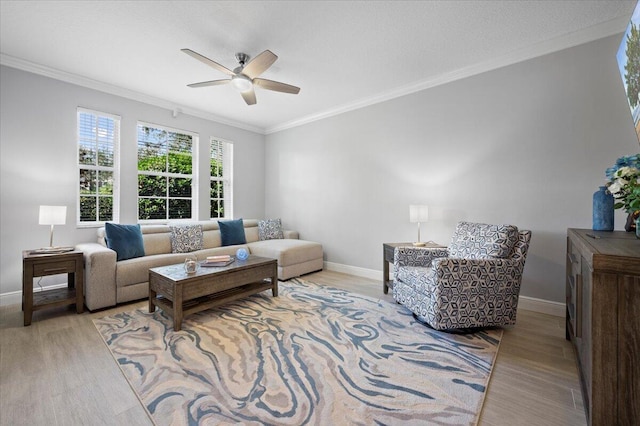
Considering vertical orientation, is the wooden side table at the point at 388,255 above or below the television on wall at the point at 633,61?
below

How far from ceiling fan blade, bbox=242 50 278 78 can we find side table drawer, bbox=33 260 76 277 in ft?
9.11

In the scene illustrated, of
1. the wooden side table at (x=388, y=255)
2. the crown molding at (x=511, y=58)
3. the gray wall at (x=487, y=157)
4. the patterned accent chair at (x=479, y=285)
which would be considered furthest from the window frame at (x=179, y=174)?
the patterned accent chair at (x=479, y=285)

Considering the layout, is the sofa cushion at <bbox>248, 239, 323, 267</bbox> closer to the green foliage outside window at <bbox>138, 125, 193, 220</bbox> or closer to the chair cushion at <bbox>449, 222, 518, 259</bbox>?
the green foliage outside window at <bbox>138, 125, 193, 220</bbox>

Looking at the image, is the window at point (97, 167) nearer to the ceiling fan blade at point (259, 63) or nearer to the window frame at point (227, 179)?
the window frame at point (227, 179)

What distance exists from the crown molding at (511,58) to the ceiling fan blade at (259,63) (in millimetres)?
2008

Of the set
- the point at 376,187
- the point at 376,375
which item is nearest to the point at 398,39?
the point at 376,187

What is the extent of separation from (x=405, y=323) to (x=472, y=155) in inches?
86.7

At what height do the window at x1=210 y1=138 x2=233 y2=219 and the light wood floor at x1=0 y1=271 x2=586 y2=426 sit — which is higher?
the window at x1=210 y1=138 x2=233 y2=219

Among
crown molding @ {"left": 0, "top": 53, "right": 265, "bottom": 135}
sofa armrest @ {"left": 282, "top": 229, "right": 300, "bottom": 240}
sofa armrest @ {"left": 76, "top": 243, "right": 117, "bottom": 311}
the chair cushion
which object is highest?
crown molding @ {"left": 0, "top": 53, "right": 265, "bottom": 135}

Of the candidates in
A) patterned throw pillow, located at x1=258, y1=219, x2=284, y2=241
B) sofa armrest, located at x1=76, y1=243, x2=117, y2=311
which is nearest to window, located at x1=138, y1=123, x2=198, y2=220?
patterned throw pillow, located at x1=258, y1=219, x2=284, y2=241

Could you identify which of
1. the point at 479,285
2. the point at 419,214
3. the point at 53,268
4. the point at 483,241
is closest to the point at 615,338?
the point at 479,285

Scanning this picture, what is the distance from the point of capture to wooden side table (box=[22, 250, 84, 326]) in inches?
100

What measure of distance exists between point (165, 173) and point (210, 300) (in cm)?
277

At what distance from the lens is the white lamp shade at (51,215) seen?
9.32 feet
